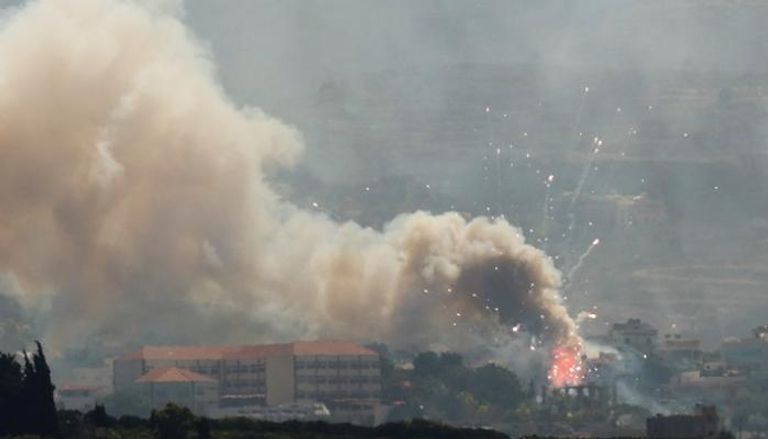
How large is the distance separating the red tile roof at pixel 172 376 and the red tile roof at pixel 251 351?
3347 mm

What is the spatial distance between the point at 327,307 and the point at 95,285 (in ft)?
69.0

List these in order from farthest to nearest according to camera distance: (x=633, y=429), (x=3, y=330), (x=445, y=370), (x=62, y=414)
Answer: (x=3, y=330)
(x=445, y=370)
(x=633, y=429)
(x=62, y=414)

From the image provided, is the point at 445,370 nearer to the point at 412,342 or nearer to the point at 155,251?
the point at 412,342

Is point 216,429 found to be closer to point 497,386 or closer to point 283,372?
point 283,372

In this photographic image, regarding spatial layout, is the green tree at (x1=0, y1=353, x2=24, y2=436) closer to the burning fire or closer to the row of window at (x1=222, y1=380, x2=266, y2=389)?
the row of window at (x1=222, y1=380, x2=266, y2=389)

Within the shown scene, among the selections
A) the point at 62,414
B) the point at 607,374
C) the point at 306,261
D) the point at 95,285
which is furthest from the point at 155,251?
the point at 62,414

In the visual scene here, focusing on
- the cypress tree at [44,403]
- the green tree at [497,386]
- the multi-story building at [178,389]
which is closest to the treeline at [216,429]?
the cypress tree at [44,403]

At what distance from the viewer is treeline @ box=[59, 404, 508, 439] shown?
102m

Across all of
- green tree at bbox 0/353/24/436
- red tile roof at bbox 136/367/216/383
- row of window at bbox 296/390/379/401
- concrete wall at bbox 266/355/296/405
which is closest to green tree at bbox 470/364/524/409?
row of window at bbox 296/390/379/401

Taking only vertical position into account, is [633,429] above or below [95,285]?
below

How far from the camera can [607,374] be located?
621 feet

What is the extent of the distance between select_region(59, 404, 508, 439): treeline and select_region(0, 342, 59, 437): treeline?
0.70 m

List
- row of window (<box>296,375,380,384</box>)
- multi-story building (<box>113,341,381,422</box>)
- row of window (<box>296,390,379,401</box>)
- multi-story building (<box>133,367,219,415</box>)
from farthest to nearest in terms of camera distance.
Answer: row of window (<box>296,375,380,384</box>)
row of window (<box>296,390,379,401</box>)
multi-story building (<box>113,341,381,422</box>)
multi-story building (<box>133,367,219,415</box>)

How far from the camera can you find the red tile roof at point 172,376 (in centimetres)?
17338
